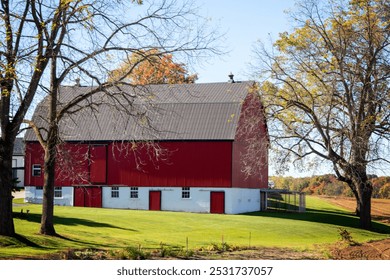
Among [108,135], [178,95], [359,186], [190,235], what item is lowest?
[190,235]

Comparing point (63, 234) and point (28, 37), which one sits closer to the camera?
point (28, 37)

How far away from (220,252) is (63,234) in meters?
8.30

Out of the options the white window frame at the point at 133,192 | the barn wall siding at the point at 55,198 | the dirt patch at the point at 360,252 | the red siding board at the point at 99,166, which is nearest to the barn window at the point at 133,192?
the white window frame at the point at 133,192

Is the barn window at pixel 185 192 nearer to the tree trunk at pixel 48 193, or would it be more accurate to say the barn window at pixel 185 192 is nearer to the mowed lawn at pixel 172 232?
the mowed lawn at pixel 172 232

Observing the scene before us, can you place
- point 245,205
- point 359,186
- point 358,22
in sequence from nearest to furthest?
1. point 358,22
2. point 359,186
3. point 245,205

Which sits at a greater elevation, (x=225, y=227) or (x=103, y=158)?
(x=103, y=158)

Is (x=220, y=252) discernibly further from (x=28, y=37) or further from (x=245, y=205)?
(x=245, y=205)

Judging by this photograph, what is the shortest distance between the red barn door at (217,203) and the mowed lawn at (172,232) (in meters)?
3.55

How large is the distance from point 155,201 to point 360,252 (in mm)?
26903

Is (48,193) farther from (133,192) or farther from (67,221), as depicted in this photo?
(133,192)

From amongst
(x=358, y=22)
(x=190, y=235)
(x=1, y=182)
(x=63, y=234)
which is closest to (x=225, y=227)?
(x=190, y=235)

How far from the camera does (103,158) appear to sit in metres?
52.1

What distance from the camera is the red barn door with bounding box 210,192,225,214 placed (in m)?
48.2

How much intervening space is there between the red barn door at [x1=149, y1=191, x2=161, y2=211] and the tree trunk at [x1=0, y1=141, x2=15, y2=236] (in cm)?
2604
